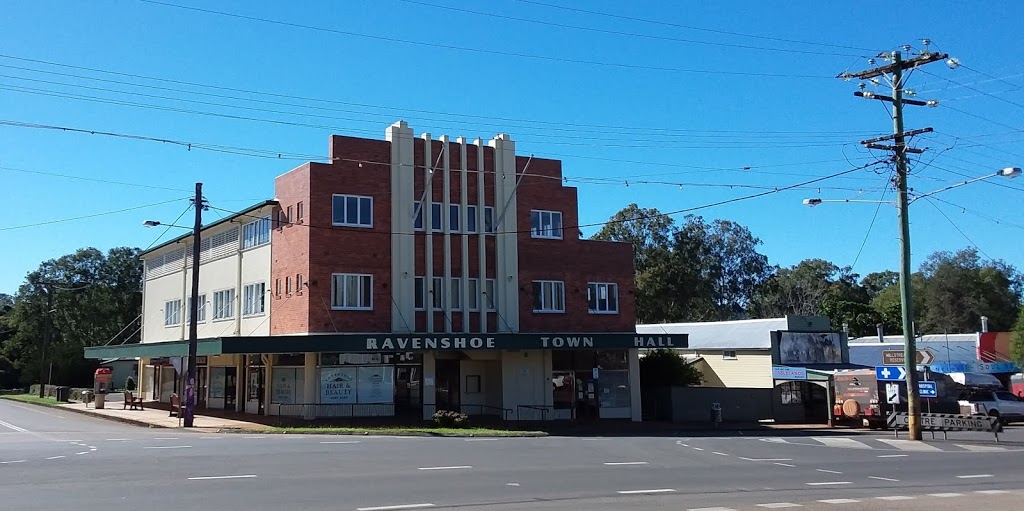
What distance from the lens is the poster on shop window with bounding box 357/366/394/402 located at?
3522 centimetres

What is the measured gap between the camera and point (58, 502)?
1255 cm

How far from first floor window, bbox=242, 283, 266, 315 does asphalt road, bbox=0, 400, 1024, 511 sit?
37.3ft

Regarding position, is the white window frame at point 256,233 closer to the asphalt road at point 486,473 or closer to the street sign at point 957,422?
the asphalt road at point 486,473

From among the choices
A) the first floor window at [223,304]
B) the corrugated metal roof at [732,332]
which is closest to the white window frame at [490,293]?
the corrugated metal roof at [732,332]

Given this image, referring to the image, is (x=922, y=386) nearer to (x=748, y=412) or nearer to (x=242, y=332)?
(x=748, y=412)

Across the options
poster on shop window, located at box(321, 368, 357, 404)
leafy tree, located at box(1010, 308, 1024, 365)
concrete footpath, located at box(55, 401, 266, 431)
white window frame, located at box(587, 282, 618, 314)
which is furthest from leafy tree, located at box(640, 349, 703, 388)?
leafy tree, located at box(1010, 308, 1024, 365)

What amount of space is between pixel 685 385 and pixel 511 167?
13.7 meters

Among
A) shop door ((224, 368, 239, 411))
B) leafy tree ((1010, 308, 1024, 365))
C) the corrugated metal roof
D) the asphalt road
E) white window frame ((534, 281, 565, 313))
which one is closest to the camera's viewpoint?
the asphalt road

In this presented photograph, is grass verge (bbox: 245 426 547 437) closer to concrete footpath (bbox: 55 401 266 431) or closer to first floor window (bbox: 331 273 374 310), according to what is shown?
concrete footpath (bbox: 55 401 266 431)

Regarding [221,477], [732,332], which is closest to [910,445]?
[221,477]

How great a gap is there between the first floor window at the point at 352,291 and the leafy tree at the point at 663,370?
1488 centimetres

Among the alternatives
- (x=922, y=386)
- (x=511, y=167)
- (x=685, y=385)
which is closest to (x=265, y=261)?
(x=511, y=167)

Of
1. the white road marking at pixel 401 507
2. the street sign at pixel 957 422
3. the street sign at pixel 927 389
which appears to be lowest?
the street sign at pixel 957 422

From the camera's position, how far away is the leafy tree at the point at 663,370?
43.2 metres
